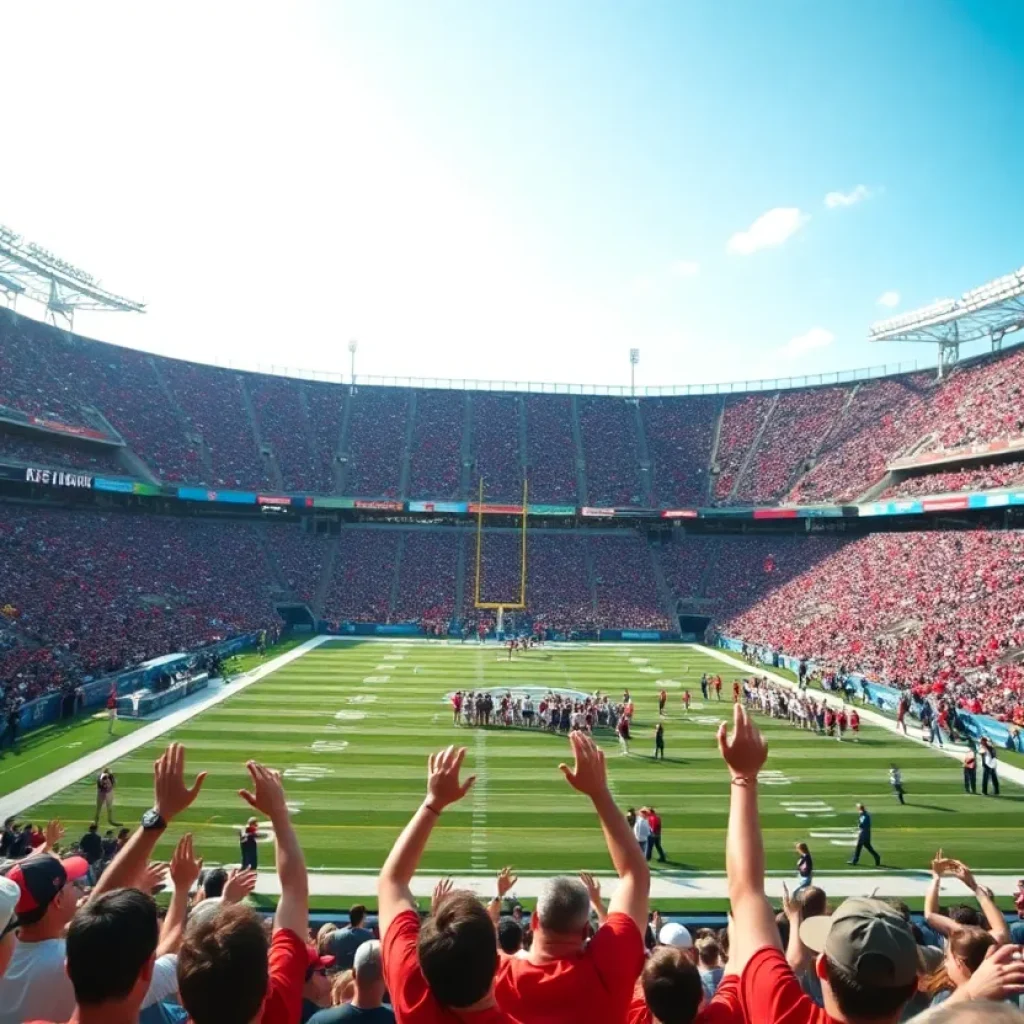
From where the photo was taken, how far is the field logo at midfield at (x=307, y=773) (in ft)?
55.4

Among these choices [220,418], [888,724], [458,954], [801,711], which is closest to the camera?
[458,954]

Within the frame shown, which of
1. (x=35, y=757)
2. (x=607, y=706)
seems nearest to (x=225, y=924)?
(x=35, y=757)

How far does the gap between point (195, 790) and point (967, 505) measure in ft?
129

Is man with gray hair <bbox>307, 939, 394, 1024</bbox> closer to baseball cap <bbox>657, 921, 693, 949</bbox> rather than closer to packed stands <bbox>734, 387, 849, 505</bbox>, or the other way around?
baseball cap <bbox>657, 921, 693, 949</bbox>

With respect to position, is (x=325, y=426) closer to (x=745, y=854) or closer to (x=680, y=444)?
(x=680, y=444)

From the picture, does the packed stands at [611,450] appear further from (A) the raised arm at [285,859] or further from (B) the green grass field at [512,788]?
(A) the raised arm at [285,859]

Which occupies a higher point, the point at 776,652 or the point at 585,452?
the point at 585,452

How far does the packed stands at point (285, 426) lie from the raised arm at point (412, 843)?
47842mm

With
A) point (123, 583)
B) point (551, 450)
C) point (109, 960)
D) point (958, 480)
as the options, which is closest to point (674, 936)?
point (109, 960)

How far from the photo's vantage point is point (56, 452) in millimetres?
38406

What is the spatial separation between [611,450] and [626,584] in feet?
43.5

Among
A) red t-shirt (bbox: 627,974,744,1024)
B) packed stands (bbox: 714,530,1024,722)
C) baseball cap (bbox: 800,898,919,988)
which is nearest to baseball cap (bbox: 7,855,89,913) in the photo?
red t-shirt (bbox: 627,974,744,1024)

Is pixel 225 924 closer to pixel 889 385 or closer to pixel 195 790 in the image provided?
pixel 195 790

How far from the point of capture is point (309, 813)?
14859 millimetres
